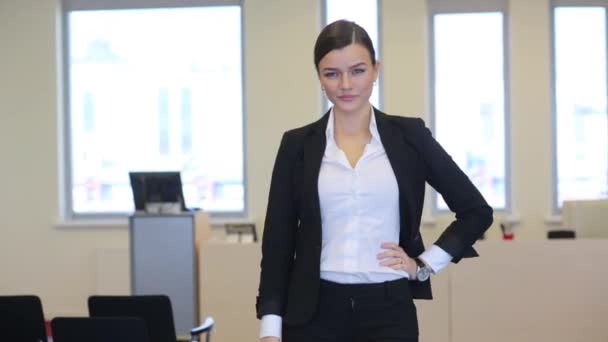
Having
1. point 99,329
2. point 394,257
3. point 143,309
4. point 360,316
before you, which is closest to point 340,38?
point 394,257

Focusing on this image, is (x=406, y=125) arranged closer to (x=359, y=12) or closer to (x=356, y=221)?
(x=356, y=221)

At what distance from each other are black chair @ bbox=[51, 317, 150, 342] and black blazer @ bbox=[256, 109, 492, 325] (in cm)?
170

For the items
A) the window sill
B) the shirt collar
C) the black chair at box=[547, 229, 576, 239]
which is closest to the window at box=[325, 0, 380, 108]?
the window sill

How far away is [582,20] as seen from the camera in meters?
8.90

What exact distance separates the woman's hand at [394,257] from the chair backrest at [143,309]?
2.41m

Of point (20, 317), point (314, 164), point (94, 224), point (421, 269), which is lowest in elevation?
point (20, 317)

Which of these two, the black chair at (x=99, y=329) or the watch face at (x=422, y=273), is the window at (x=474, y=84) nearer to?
the black chair at (x=99, y=329)

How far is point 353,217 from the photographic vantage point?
1814mm

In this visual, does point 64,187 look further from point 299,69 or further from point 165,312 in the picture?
point 165,312

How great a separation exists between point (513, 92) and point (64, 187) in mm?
4708

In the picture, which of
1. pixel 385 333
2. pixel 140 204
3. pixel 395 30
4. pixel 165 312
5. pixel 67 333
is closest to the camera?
pixel 385 333

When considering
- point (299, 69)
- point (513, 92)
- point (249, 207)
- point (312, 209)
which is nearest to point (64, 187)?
point (249, 207)

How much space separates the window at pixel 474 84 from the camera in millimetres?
8914

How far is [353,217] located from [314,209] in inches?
3.3
